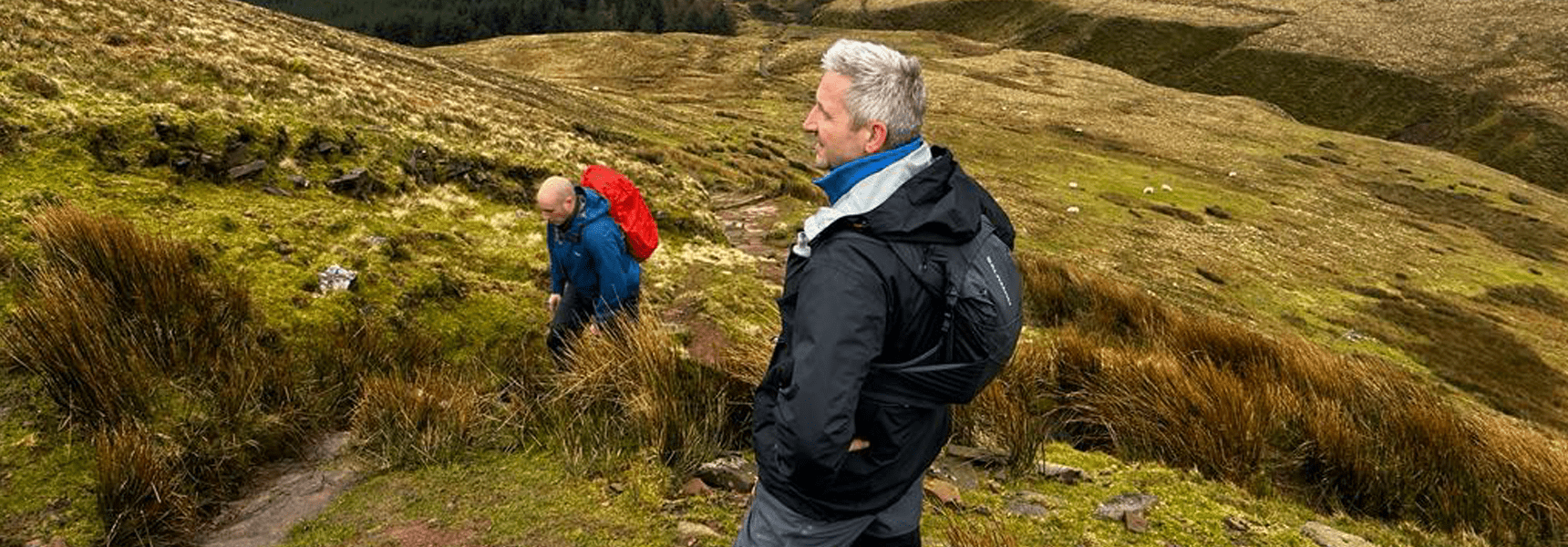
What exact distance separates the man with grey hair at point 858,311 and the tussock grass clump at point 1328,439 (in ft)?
13.8

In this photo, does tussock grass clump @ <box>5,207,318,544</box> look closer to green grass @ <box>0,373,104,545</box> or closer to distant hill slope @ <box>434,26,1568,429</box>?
green grass @ <box>0,373,104,545</box>

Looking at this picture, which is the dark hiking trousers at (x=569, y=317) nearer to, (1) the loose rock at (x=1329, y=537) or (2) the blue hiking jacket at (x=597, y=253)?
(2) the blue hiking jacket at (x=597, y=253)

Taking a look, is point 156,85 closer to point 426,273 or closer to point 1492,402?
point 426,273

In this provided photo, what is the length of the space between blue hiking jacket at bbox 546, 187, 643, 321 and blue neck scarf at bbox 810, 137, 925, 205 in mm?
4453

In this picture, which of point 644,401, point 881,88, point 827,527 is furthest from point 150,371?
point 881,88

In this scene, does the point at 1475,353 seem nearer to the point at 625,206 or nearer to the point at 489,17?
the point at 625,206

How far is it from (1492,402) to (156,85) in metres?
27.1

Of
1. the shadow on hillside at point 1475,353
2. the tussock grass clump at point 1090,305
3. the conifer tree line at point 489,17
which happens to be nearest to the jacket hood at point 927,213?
the tussock grass clump at point 1090,305

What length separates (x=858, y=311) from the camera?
2650 millimetres

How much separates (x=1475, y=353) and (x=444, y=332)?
2724cm

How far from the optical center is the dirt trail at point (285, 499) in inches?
194

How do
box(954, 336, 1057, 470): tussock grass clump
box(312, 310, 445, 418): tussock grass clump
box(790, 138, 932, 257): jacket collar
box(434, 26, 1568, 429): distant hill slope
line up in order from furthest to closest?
box(434, 26, 1568, 429): distant hill slope, box(312, 310, 445, 418): tussock grass clump, box(954, 336, 1057, 470): tussock grass clump, box(790, 138, 932, 257): jacket collar

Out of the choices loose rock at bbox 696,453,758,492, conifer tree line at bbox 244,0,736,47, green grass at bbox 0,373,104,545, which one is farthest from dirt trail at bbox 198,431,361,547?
conifer tree line at bbox 244,0,736,47

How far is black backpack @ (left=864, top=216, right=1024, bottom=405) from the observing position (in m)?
2.81
